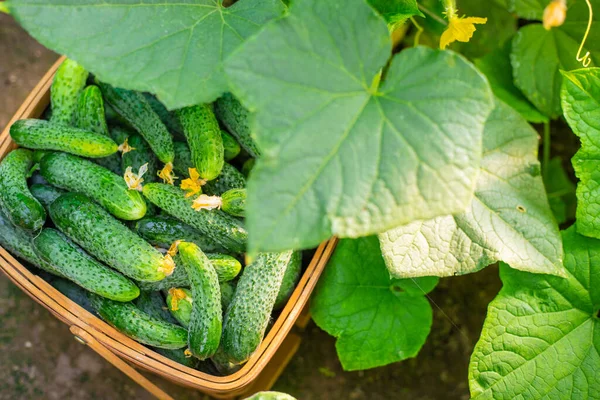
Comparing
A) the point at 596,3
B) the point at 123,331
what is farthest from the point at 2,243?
the point at 596,3

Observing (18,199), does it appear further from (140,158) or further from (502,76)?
(502,76)

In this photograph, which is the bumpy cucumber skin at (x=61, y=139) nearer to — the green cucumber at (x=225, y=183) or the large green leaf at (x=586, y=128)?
the green cucumber at (x=225, y=183)

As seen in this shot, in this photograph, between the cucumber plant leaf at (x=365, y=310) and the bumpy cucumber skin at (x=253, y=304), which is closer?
the bumpy cucumber skin at (x=253, y=304)

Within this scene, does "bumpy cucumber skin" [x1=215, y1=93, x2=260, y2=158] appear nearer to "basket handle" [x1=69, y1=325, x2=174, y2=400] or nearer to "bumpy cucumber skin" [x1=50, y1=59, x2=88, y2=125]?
"bumpy cucumber skin" [x1=50, y1=59, x2=88, y2=125]

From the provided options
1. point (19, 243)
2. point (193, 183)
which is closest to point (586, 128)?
point (193, 183)

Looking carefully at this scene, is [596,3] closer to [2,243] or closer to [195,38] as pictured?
[195,38]

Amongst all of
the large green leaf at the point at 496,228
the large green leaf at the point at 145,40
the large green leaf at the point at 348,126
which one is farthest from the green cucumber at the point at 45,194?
the large green leaf at the point at 496,228

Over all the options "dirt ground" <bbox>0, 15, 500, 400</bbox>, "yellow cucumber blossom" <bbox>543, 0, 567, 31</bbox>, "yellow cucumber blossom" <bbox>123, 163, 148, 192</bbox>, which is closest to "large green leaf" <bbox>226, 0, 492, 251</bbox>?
"yellow cucumber blossom" <bbox>543, 0, 567, 31</bbox>
